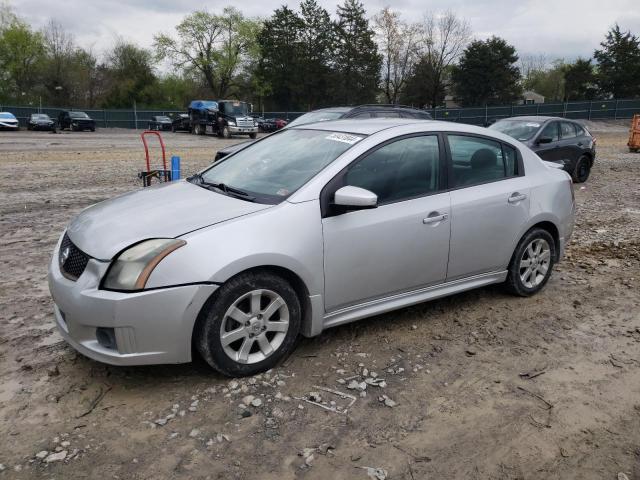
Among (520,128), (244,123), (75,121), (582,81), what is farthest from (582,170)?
(582,81)

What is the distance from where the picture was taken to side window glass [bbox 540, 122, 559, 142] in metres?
11.9

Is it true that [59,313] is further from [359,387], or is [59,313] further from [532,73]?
[532,73]

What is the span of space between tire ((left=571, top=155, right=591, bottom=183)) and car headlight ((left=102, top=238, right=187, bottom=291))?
11.8m

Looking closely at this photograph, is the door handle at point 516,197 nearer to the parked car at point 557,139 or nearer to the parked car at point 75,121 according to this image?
the parked car at point 557,139

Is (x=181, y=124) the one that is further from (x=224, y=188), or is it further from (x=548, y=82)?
(x=548, y=82)

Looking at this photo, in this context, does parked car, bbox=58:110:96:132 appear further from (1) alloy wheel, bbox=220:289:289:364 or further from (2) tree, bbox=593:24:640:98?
(2) tree, bbox=593:24:640:98

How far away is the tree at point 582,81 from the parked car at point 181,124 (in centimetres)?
4698

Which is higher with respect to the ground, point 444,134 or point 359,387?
point 444,134

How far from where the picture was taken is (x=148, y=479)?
8.39ft

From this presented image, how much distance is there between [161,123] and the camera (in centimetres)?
4528

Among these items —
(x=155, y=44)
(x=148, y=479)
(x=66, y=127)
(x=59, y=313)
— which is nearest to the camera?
(x=148, y=479)

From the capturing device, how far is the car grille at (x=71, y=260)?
10.7ft

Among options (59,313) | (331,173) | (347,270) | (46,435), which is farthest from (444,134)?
(46,435)

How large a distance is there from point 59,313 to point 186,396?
3.29 feet
